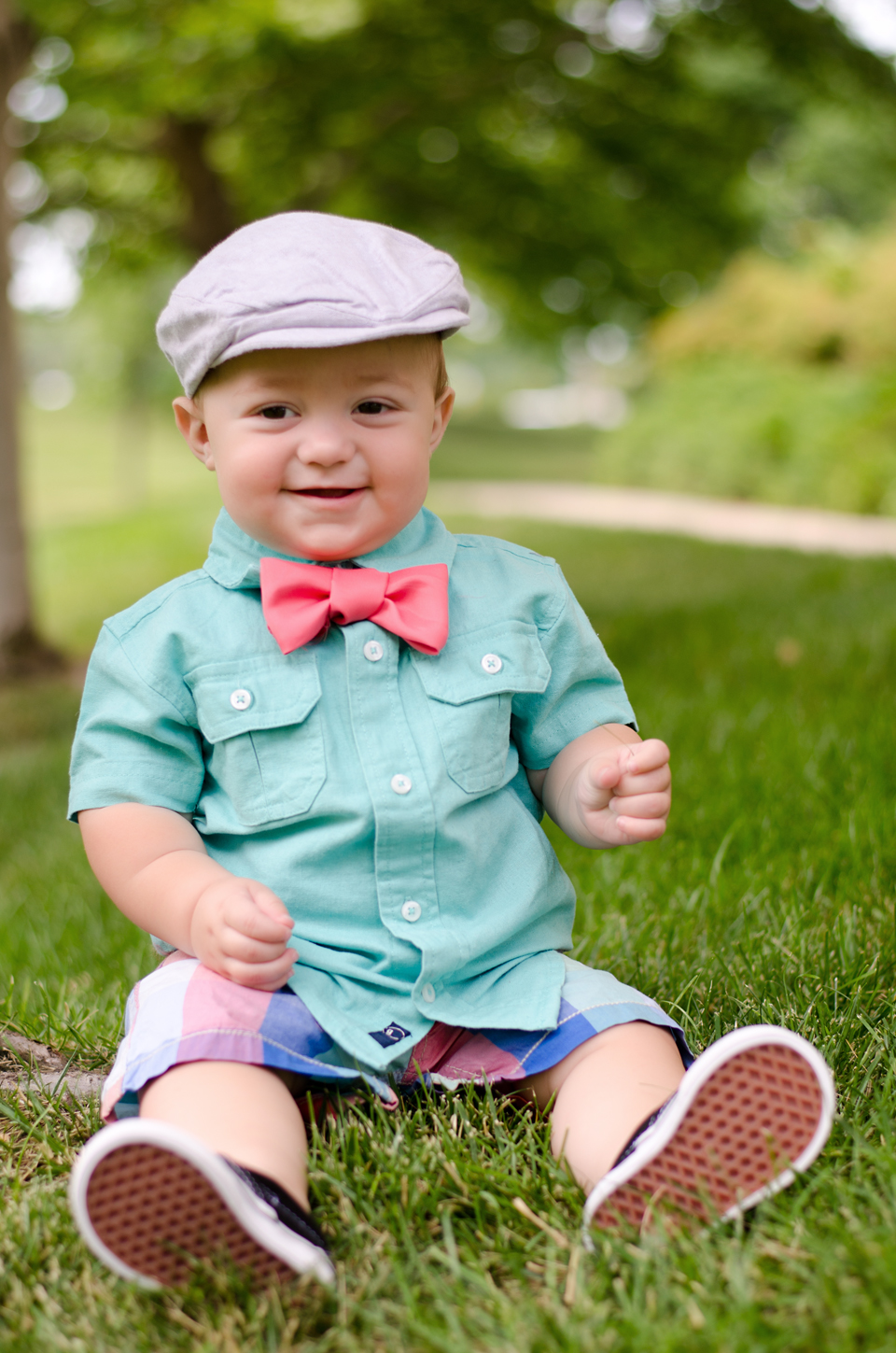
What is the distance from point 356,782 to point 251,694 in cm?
20

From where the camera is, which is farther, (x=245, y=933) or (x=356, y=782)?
(x=356, y=782)

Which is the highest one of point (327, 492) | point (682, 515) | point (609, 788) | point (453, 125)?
point (453, 125)

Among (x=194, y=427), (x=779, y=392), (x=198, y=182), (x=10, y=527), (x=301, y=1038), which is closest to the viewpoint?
(x=301, y=1038)

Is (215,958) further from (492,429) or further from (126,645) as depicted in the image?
(492,429)

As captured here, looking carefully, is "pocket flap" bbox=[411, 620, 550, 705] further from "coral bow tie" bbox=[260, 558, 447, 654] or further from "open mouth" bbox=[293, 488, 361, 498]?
"open mouth" bbox=[293, 488, 361, 498]

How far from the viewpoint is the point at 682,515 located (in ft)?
46.8

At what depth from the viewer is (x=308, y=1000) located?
172 centimetres

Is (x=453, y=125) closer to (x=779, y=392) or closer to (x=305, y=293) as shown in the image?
(x=779, y=392)

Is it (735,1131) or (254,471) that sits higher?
(254,471)

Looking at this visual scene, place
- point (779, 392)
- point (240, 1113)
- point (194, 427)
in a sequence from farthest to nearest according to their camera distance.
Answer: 1. point (779, 392)
2. point (194, 427)
3. point (240, 1113)

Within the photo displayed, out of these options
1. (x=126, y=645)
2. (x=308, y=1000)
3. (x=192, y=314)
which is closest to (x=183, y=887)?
(x=308, y=1000)

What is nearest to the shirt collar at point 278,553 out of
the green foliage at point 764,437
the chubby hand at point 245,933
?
the chubby hand at point 245,933

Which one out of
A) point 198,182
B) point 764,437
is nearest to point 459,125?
point 198,182

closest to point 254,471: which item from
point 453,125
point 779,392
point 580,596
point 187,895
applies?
point 187,895
